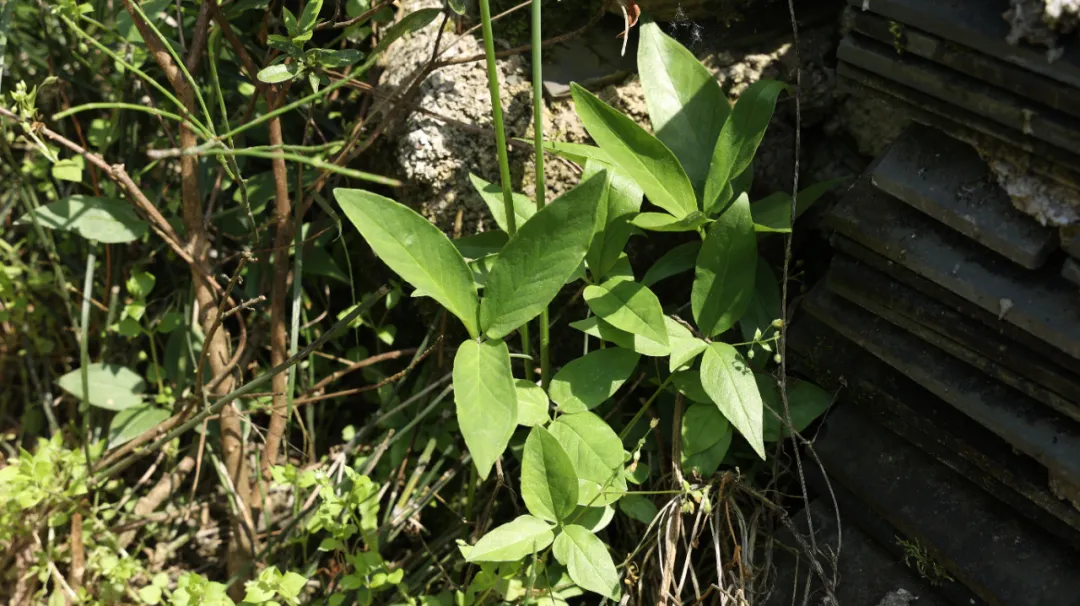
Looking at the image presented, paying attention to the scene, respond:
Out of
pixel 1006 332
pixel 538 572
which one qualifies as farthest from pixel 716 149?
pixel 538 572

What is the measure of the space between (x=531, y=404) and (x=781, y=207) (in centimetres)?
48

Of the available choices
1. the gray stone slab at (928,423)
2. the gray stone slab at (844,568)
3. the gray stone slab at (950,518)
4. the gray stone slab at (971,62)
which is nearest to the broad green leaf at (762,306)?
the gray stone slab at (928,423)

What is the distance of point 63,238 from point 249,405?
1.98 feet

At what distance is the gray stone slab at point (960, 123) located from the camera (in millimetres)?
1002

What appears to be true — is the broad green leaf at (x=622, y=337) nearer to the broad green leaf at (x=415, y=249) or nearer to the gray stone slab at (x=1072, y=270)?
the broad green leaf at (x=415, y=249)

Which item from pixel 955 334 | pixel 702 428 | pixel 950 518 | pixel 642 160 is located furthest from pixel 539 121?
pixel 950 518

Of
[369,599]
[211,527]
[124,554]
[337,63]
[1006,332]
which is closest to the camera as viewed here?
[1006,332]

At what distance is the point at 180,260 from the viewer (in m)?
1.78

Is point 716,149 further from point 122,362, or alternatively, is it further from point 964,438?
point 122,362

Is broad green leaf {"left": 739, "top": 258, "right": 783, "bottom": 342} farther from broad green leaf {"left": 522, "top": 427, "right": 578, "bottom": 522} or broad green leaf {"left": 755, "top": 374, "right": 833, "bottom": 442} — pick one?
broad green leaf {"left": 522, "top": 427, "right": 578, "bottom": 522}

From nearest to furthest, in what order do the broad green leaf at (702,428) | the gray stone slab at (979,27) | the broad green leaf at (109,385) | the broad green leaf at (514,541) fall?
the gray stone slab at (979,27) → the broad green leaf at (514,541) → the broad green leaf at (702,428) → the broad green leaf at (109,385)

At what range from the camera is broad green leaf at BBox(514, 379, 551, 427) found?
1216 mm

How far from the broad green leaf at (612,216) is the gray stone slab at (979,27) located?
0.40 m

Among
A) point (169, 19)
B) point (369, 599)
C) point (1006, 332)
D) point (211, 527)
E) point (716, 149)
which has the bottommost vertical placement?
point (211, 527)
